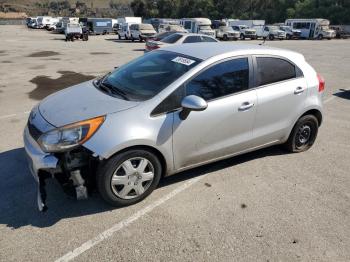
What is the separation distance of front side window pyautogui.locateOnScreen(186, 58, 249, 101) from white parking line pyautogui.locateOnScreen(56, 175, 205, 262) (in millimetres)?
1186

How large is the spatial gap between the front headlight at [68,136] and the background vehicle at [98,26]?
48.0 m

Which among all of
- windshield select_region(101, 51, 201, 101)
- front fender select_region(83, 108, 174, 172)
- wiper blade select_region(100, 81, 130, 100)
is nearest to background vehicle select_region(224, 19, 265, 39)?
windshield select_region(101, 51, 201, 101)

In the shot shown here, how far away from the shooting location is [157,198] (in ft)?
13.5

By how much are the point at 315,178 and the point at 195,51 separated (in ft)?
7.80

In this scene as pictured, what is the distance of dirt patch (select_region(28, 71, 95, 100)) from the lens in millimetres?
9438

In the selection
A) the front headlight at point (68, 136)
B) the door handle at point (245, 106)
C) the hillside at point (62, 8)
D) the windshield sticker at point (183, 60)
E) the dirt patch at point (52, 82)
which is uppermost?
the hillside at point (62, 8)

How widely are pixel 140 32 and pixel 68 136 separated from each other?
3053cm

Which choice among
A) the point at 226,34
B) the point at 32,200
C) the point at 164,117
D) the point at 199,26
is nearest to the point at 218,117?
the point at 164,117

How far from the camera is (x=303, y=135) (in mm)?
5457

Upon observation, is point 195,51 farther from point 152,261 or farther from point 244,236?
point 152,261

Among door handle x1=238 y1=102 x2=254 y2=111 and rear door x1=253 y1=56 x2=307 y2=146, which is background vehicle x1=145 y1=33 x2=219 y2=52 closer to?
rear door x1=253 y1=56 x2=307 y2=146

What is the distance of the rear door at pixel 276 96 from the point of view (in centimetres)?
464

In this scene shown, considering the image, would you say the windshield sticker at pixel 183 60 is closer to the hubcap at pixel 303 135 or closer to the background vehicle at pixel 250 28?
the hubcap at pixel 303 135

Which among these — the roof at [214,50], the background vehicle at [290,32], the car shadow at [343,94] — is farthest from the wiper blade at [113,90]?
the background vehicle at [290,32]
